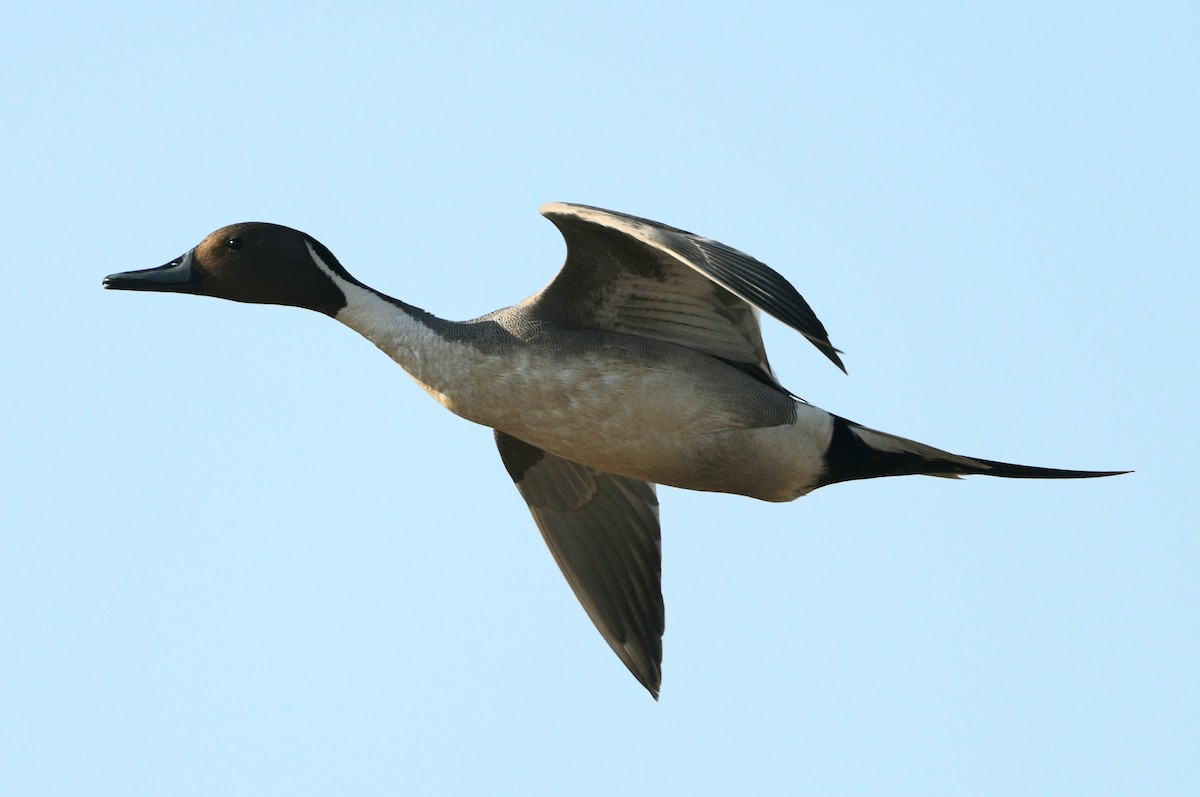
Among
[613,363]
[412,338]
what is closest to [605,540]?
[613,363]

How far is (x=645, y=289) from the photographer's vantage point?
7.50 m

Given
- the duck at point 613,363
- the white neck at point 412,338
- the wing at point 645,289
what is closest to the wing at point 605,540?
the duck at point 613,363

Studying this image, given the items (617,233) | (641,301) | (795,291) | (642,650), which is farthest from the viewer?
(642,650)

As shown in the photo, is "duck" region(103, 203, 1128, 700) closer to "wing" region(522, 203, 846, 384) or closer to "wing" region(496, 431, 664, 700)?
"wing" region(522, 203, 846, 384)

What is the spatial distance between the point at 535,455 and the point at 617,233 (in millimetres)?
1989

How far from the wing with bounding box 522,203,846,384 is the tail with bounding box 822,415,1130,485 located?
46cm

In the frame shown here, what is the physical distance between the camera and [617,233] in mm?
7098

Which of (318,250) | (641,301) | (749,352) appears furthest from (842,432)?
(318,250)

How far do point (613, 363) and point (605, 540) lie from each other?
5.23 feet

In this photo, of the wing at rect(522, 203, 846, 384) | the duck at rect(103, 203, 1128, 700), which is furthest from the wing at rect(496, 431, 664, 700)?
the wing at rect(522, 203, 846, 384)

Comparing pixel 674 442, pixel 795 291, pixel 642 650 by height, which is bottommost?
pixel 642 650

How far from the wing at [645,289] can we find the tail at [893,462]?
18.2 inches

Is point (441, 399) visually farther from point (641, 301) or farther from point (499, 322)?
point (641, 301)

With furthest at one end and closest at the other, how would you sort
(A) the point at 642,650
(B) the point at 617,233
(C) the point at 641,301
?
(A) the point at 642,650
(C) the point at 641,301
(B) the point at 617,233
